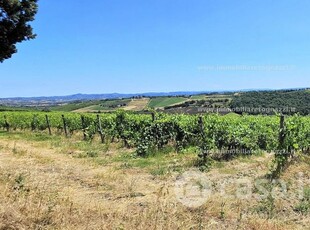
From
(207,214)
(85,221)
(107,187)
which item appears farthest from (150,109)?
(85,221)

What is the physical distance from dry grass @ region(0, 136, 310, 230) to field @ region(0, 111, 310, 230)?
18 mm

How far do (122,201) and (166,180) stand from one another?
2539 mm

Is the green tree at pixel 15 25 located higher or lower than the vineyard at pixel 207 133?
higher

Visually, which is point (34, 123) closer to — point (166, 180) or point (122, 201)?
point (166, 180)

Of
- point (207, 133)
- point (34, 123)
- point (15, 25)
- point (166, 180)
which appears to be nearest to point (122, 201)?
point (166, 180)

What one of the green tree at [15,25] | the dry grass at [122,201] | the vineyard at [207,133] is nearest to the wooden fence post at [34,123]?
the green tree at [15,25]

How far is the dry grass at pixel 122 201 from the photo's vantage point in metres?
4.72

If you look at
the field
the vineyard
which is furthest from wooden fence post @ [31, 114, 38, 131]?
the field

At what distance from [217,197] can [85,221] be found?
3.43 metres

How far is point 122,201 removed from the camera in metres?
7.04

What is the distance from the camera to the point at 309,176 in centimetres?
923

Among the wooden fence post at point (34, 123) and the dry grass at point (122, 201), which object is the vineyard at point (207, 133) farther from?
the wooden fence post at point (34, 123)

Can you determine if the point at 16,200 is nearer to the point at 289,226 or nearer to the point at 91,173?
the point at 289,226

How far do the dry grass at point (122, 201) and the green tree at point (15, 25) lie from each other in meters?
12.3
